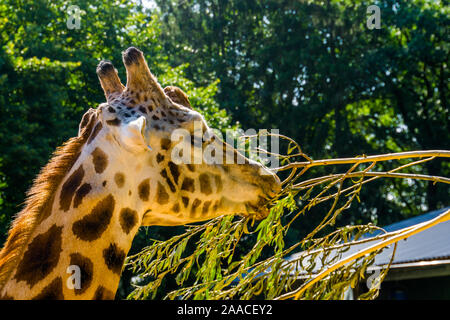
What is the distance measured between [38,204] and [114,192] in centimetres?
35

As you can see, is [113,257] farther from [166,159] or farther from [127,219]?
[166,159]

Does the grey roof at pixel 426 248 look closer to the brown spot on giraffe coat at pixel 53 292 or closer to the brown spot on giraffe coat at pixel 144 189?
the brown spot on giraffe coat at pixel 144 189

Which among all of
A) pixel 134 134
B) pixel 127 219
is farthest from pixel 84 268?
pixel 134 134

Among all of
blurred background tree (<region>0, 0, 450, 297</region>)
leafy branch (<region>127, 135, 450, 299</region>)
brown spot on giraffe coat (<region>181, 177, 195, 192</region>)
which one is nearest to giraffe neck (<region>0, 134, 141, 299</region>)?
brown spot on giraffe coat (<region>181, 177, 195, 192</region>)

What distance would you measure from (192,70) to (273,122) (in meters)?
4.74

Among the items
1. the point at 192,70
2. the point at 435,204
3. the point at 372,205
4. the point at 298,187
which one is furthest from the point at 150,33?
the point at 298,187

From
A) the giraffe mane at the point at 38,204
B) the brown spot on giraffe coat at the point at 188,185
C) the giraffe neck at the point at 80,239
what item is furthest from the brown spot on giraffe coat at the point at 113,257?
the brown spot on giraffe coat at the point at 188,185

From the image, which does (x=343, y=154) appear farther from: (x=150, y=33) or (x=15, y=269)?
(x=15, y=269)

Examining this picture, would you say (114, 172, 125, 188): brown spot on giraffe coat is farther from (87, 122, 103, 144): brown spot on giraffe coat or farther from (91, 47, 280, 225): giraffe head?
(87, 122, 103, 144): brown spot on giraffe coat

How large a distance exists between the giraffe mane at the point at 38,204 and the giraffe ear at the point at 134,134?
310mm

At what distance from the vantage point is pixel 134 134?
225 centimetres

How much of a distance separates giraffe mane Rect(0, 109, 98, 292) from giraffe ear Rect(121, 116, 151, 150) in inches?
12.2

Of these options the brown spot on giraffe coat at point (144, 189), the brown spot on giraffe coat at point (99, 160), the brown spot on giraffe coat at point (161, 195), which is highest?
the brown spot on giraffe coat at point (99, 160)

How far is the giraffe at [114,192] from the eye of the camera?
7.16ft
